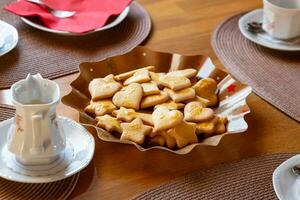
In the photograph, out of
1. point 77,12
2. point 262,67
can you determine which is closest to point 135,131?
point 262,67

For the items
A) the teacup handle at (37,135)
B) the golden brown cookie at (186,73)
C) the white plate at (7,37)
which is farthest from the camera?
the white plate at (7,37)

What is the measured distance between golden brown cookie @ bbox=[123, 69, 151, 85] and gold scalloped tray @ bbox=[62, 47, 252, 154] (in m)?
0.05

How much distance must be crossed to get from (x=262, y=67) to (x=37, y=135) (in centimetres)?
48

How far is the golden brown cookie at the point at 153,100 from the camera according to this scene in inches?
32.7

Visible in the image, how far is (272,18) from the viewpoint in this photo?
1.05m

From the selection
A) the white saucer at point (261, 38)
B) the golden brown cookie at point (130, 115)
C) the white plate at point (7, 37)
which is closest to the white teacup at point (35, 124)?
the golden brown cookie at point (130, 115)

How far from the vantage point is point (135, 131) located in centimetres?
77

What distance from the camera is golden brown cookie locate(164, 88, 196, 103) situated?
84 cm

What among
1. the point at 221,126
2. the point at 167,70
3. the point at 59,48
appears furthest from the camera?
the point at 59,48

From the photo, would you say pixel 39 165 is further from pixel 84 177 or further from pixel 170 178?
pixel 170 178

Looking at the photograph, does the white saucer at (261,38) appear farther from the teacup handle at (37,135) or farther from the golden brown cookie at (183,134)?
the teacup handle at (37,135)

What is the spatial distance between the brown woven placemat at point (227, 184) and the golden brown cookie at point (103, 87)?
191 millimetres

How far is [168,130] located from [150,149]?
0.04m

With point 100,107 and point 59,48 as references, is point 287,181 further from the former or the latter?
point 59,48
